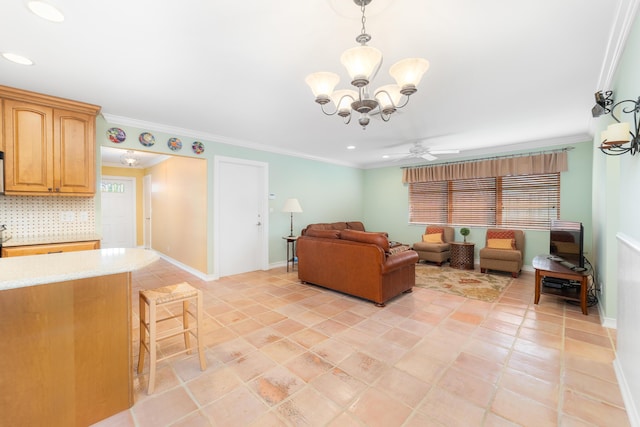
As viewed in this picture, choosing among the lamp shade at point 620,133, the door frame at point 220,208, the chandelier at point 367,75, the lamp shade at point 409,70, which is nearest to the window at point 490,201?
the door frame at point 220,208

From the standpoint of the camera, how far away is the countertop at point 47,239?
2.69 meters

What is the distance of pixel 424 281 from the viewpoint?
446 centimetres

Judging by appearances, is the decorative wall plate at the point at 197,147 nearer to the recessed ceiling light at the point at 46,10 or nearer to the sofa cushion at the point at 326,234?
the sofa cushion at the point at 326,234

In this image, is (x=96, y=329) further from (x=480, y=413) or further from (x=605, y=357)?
(x=605, y=357)

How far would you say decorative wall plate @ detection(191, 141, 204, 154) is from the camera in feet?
14.1

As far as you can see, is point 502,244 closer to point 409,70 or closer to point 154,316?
point 409,70

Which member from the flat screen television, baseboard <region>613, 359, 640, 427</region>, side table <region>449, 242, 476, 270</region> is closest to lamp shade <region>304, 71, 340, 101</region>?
baseboard <region>613, 359, 640, 427</region>

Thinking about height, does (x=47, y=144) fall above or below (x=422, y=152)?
below

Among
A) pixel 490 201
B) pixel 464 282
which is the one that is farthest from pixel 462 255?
pixel 490 201

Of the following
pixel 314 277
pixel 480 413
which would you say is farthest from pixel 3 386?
pixel 314 277

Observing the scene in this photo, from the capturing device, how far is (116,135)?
3566mm

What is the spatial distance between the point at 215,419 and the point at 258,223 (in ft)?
12.6

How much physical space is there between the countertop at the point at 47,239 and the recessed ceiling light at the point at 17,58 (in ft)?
5.56

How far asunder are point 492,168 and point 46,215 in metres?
7.18
